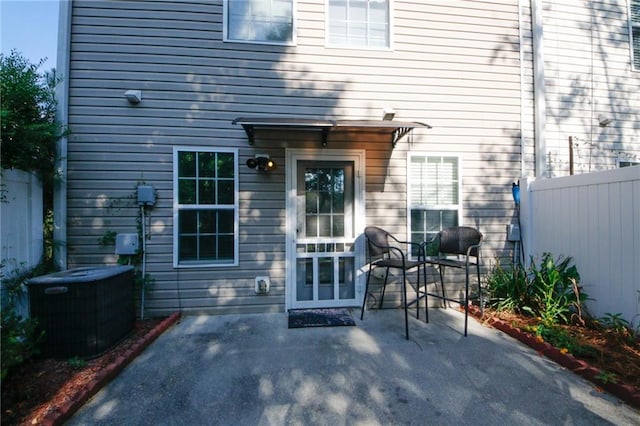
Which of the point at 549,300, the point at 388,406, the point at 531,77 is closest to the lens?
the point at 388,406

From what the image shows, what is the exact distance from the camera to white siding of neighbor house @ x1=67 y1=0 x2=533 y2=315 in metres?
3.40

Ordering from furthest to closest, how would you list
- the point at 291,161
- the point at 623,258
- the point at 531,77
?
1. the point at 531,77
2. the point at 291,161
3. the point at 623,258

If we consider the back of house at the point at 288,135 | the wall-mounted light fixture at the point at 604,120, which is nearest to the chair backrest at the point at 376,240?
the back of house at the point at 288,135

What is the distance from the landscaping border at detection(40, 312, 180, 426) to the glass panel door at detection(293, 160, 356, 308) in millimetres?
1575

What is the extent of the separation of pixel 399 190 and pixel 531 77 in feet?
7.95

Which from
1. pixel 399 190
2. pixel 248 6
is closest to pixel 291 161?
pixel 399 190

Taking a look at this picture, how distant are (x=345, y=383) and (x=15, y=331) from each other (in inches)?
90.5

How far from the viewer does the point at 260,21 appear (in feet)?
12.0

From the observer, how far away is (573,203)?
3.36m

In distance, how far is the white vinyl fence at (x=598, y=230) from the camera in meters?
2.82

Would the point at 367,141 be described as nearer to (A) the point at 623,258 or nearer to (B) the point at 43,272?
(A) the point at 623,258

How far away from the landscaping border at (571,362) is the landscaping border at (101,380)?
3.44m

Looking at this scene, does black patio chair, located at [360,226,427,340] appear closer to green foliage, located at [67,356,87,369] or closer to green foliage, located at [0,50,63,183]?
green foliage, located at [67,356,87,369]

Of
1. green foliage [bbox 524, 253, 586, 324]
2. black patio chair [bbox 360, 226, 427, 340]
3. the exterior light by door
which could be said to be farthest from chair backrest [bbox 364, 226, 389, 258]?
the exterior light by door
